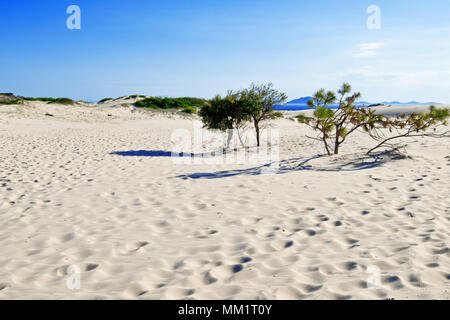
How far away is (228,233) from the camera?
4363 mm

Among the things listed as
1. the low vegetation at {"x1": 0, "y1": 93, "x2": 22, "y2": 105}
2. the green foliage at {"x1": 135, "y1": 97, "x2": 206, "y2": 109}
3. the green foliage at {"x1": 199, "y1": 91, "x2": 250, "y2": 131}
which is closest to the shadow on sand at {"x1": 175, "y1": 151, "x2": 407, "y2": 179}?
the green foliage at {"x1": 199, "y1": 91, "x2": 250, "y2": 131}

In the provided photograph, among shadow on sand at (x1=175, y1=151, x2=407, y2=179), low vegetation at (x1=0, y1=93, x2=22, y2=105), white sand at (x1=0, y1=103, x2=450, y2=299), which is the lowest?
white sand at (x1=0, y1=103, x2=450, y2=299)

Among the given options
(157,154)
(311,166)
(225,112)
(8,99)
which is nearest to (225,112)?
(225,112)

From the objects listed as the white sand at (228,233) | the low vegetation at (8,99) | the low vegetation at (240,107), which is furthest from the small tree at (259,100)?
the low vegetation at (8,99)

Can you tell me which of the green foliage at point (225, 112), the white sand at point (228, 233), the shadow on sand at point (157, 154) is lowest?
the white sand at point (228, 233)

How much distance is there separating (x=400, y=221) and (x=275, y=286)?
Answer: 267cm

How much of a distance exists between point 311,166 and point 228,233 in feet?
18.2

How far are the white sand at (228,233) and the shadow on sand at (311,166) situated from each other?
5.8 inches

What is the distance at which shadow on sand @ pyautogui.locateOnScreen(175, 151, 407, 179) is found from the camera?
8.43 m

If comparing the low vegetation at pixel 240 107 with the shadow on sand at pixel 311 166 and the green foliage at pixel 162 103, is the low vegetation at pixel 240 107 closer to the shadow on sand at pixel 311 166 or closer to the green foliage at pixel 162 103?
the shadow on sand at pixel 311 166

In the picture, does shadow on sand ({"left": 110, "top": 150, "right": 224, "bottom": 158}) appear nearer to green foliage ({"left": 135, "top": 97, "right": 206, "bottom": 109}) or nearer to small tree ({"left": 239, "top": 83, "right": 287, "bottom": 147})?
small tree ({"left": 239, "top": 83, "right": 287, "bottom": 147})

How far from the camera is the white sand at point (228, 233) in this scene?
3.02 m

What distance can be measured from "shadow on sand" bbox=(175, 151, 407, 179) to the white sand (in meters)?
0.15

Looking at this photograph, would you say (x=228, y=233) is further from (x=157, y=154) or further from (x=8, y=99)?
(x=8, y=99)
